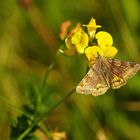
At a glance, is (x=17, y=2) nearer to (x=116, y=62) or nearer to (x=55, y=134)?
(x=55, y=134)

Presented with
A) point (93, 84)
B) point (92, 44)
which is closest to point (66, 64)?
point (92, 44)

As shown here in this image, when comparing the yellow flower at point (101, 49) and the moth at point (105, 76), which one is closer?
the moth at point (105, 76)

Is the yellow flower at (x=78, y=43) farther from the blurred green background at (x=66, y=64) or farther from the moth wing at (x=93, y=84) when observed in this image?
the blurred green background at (x=66, y=64)

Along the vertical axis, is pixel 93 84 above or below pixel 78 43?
below

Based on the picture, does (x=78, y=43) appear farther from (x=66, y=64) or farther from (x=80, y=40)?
(x=66, y=64)

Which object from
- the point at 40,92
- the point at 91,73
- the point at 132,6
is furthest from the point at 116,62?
the point at 132,6

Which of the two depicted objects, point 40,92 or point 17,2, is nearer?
point 40,92

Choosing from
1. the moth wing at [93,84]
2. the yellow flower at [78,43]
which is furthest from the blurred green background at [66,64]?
the moth wing at [93,84]

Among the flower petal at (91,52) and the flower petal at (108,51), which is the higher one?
the flower petal at (91,52)
